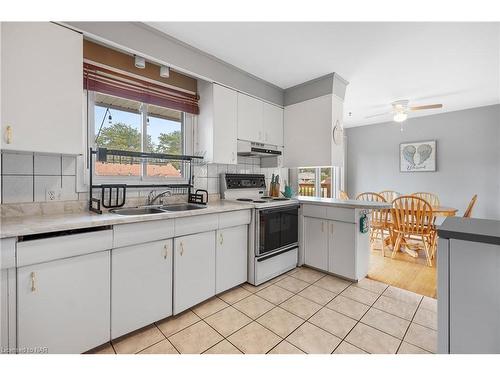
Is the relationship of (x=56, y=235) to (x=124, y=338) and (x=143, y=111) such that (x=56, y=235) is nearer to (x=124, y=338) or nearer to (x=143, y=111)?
(x=124, y=338)

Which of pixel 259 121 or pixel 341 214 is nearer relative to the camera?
pixel 341 214

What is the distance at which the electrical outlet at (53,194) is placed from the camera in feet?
5.63

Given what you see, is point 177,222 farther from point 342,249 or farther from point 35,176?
point 342,249

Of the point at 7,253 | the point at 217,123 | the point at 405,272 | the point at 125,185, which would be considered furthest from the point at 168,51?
the point at 405,272

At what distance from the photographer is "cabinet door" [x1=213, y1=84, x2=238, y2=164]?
2494 mm

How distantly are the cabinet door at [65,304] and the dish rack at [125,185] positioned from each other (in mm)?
465

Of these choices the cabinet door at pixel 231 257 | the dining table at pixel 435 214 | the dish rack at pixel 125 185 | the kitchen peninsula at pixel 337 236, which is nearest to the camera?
the dish rack at pixel 125 185

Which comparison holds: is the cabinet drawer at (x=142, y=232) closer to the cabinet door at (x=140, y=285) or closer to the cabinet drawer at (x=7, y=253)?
the cabinet door at (x=140, y=285)

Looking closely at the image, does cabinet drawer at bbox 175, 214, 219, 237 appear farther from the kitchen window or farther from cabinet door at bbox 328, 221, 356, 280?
the kitchen window

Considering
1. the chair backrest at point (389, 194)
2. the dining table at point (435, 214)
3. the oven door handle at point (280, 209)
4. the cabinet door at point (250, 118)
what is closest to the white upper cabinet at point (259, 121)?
the cabinet door at point (250, 118)

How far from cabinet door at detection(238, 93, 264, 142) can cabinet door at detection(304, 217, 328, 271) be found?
4.00 feet

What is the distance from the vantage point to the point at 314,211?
280cm

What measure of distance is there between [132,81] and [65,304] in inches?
72.2
